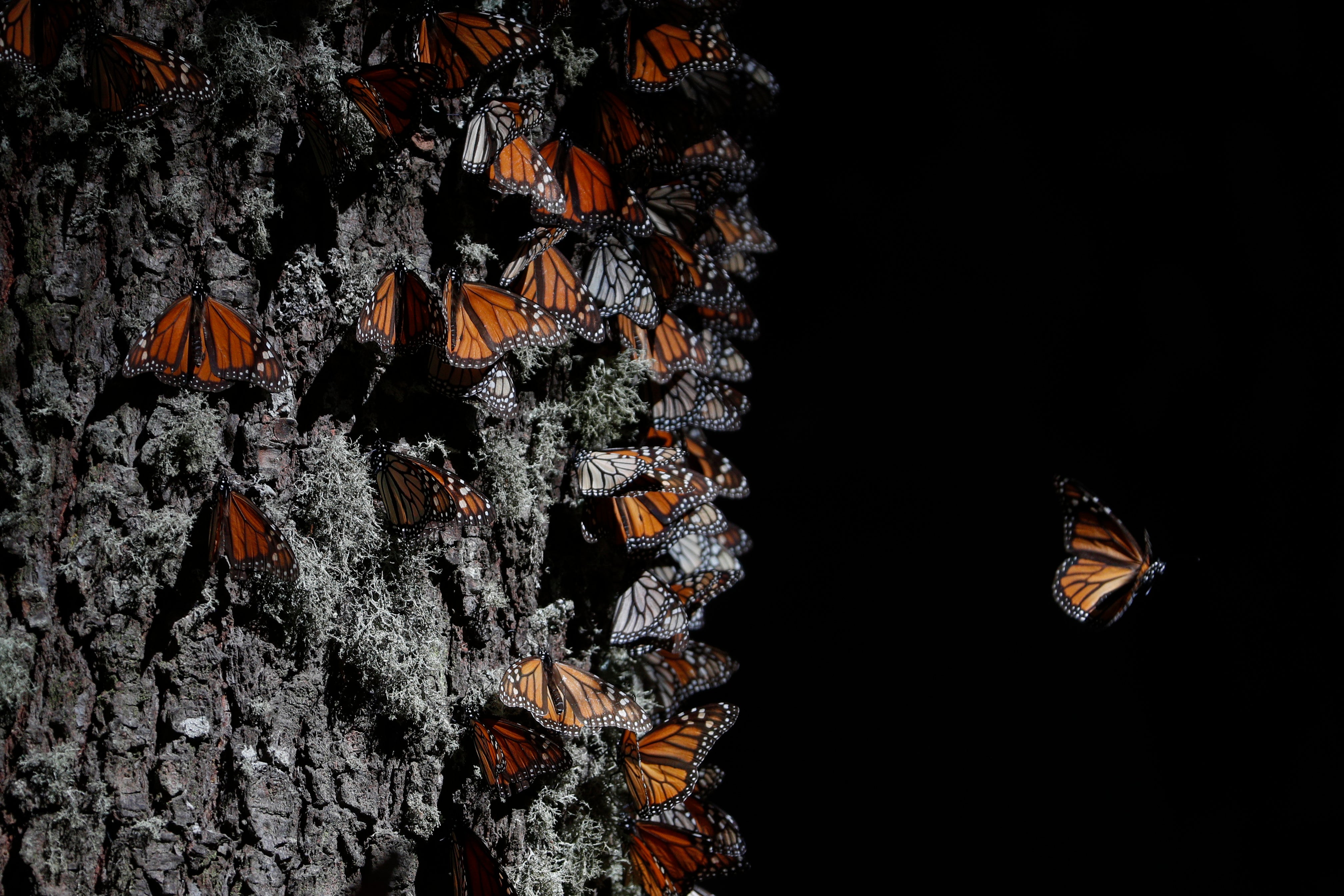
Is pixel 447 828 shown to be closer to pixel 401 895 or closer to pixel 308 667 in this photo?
pixel 401 895

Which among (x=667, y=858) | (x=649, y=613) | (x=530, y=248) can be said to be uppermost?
(x=530, y=248)

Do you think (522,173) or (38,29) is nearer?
(38,29)

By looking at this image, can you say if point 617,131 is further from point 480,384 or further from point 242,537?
point 242,537

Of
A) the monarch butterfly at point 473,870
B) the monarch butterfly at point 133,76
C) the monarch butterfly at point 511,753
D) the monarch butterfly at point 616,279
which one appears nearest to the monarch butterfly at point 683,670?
the monarch butterfly at point 511,753

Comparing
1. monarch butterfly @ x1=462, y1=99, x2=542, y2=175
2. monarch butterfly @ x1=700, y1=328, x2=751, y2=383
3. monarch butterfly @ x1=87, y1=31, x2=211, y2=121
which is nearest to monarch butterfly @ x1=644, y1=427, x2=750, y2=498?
monarch butterfly @ x1=700, y1=328, x2=751, y2=383

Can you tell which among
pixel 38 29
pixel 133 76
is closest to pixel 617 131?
pixel 133 76

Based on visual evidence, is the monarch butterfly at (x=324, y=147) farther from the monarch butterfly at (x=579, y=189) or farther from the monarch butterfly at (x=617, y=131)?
the monarch butterfly at (x=617, y=131)

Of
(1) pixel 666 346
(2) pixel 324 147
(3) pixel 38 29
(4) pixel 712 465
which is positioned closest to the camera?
(3) pixel 38 29

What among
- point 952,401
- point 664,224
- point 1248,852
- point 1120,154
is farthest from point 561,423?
point 1248,852
